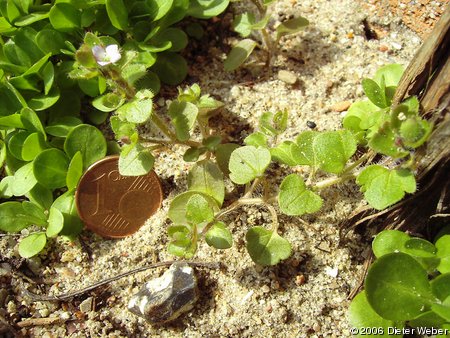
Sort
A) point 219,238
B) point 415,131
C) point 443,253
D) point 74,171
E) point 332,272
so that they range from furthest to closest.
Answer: point 74,171
point 332,272
point 219,238
point 443,253
point 415,131

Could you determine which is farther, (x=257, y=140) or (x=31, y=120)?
(x=31, y=120)

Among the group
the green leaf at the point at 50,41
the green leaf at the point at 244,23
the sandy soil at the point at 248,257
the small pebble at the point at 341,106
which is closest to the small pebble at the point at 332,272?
the sandy soil at the point at 248,257

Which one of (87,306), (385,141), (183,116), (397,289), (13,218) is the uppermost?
(385,141)

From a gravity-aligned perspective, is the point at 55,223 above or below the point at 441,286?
below

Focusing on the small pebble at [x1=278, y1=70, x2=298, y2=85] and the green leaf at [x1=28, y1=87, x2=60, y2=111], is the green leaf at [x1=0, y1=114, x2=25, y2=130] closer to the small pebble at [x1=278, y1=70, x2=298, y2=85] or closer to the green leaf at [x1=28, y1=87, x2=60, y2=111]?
the green leaf at [x1=28, y1=87, x2=60, y2=111]

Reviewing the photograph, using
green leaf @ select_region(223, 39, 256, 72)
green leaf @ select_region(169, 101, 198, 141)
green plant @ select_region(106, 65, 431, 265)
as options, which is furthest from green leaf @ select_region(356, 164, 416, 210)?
green leaf @ select_region(223, 39, 256, 72)

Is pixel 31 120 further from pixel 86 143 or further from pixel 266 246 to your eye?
pixel 266 246

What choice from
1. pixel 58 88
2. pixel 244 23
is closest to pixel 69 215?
pixel 58 88

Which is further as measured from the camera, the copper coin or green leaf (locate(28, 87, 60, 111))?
green leaf (locate(28, 87, 60, 111))
